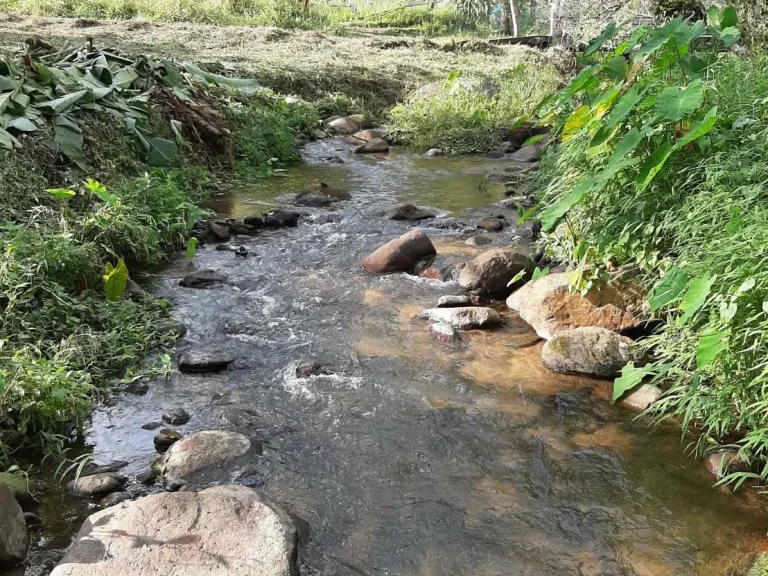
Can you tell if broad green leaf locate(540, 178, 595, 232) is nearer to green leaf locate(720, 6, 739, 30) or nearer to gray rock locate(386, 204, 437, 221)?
green leaf locate(720, 6, 739, 30)

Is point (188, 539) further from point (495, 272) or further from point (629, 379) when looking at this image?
point (495, 272)

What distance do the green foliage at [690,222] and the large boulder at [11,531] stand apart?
9.15ft

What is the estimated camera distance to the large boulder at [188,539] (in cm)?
243

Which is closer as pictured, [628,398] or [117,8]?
[628,398]

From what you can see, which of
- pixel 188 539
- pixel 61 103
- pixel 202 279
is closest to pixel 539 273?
pixel 202 279

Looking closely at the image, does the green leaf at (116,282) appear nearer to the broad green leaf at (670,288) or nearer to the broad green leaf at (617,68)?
the broad green leaf at (670,288)

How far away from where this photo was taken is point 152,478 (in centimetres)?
311

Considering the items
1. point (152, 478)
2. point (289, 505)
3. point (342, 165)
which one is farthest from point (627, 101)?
point (342, 165)

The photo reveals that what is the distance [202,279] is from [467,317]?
7.31 ft

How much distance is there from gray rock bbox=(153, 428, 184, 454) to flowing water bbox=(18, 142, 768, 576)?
0.06 m

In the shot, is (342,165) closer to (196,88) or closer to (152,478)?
(196,88)

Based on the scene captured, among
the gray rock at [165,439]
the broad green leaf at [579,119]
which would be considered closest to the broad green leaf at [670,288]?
the broad green leaf at [579,119]

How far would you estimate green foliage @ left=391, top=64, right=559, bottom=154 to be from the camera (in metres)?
11.1

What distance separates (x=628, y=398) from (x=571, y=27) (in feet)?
42.8
